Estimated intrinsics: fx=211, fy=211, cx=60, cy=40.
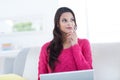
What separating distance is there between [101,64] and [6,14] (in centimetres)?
167

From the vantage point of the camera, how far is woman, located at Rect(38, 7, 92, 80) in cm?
156

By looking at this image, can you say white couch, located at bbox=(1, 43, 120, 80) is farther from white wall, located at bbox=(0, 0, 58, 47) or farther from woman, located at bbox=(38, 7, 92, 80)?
white wall, located at bbox=(0, 0, 58, 47)

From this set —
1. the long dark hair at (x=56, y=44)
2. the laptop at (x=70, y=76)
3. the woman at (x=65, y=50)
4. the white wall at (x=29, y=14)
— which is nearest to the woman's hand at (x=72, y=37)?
the woman at (x=65, y=50)

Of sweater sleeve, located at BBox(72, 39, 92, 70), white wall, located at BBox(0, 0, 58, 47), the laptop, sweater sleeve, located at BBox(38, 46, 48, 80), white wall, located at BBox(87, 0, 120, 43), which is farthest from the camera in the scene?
white wall, located at BBox(0, 0, 58, 47)

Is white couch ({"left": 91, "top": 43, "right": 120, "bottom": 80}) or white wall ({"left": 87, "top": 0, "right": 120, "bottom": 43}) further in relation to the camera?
white wall ({"left": 87, "top": 0, "right": 120, "bottom": 43})

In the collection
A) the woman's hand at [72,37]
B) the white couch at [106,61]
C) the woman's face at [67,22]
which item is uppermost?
Answer: the woman's face at [67,22]

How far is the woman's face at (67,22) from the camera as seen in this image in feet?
5.24

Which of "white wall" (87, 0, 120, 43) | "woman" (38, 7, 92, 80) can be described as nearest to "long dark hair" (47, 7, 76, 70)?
"woman" (38, 7, 92, 80)

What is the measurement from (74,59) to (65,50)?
10cm

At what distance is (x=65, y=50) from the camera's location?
5.32 ft

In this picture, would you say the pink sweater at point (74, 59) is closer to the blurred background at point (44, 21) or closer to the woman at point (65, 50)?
the woman at point (65, 50)

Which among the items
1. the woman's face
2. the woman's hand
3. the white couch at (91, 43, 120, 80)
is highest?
the woman's face

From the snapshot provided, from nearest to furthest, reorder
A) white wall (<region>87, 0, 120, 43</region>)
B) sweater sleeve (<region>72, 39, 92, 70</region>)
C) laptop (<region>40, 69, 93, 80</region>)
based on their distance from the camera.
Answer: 1. laptop (<region>40, 69, 93, 80</region>)
2. sweater sleeve (<region>72, 39, 92, 70</region>)
3. white wall (<region>87, 0, 120, 43</region>)

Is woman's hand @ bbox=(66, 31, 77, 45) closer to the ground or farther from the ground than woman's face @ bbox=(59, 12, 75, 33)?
closer to the ground
